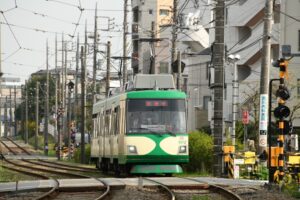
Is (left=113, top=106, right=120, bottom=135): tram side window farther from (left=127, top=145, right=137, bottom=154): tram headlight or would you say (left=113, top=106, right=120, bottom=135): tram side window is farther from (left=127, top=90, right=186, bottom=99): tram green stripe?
(left=127, top=145, right=137, bottom=154): tram headlight

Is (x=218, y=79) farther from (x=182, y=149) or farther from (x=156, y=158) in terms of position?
(x=156, y=158)

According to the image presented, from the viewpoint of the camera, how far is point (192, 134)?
36094 mm

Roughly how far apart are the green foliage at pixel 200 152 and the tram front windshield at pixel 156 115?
712 centimetres

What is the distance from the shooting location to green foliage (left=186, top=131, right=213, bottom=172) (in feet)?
115

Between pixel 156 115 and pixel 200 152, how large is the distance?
778cm

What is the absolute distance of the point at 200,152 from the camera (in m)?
35.2

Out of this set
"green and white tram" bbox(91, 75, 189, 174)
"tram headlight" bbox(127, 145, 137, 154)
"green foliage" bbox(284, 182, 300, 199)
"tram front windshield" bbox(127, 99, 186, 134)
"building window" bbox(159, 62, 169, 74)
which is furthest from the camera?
"building window" bbox(159, 62, 169, 74)

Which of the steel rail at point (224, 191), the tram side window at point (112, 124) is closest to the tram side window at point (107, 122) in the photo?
the tram side window at point (112, 124)

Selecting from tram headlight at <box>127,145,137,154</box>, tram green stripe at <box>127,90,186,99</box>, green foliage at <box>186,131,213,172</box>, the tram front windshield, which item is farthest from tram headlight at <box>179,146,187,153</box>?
green foliage at <box>186,131,213,172</box>

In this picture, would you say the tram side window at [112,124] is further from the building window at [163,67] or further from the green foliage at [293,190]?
the building window at [163,67]

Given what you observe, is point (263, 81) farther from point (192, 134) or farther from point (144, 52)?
point (144, 52)

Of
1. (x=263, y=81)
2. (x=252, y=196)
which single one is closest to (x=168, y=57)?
(x=263, y=81)

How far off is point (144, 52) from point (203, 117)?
51.1 ft

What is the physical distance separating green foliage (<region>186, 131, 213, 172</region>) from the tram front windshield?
7.12 m
